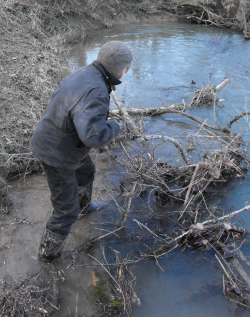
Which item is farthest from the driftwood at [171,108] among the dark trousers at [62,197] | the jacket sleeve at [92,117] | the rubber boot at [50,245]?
the jacket sleeve at [92,117]

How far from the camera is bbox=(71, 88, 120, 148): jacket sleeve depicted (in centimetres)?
227

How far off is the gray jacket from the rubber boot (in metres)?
0.71

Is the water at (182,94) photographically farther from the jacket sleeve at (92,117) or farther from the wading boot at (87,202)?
the jacket sleeve at (92,117)

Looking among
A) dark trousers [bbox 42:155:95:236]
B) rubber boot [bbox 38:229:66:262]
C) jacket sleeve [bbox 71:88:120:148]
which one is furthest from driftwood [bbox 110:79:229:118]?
jacket sleeve [bbox 71:88:120:148]

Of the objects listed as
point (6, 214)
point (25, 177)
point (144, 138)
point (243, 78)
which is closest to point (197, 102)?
point (243, 78)

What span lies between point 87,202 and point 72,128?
4.62 feet

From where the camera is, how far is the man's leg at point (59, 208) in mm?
2729

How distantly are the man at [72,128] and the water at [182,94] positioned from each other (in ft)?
2.75

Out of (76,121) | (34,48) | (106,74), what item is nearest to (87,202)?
(76,121)

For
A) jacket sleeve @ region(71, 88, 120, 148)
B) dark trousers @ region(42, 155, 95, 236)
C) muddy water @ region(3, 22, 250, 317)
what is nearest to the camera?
jacket sleeve @ region(71, 88, 120, 148)

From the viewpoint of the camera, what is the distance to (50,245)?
9.58 ft

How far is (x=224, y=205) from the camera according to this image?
404 centimetres

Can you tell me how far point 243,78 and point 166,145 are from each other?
3811 millimetres

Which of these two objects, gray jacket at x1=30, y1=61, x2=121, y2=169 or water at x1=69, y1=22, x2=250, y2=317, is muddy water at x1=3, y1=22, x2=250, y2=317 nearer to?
water at x1=69, y1=22, x2=250, y2=317
